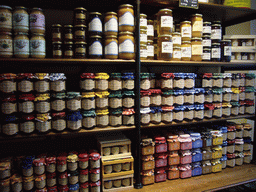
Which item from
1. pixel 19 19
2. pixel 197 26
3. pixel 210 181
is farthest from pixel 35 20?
pixel 210 181

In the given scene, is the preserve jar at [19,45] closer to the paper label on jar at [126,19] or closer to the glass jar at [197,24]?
the paper label on jar at [126,19]

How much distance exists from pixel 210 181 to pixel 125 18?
72.5 inches

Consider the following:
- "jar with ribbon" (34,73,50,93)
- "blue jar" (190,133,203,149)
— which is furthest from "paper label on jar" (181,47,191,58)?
"jar with ribbon" (34,73,50,93)

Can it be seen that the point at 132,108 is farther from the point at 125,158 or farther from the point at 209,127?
the point at 209,127

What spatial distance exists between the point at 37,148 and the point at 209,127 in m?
1.98

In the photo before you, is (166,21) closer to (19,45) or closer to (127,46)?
(127,46)

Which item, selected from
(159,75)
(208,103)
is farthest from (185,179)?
(159,75)

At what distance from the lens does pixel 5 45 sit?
1.50 metres

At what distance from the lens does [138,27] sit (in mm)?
1731

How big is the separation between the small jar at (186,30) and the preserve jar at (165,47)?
0.22 meters

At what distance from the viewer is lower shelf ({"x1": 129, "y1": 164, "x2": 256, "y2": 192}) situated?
6.15ft

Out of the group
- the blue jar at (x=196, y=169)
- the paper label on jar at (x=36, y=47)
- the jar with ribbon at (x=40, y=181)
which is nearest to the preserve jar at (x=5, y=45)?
the paper label on jar at (x=36, y=47)

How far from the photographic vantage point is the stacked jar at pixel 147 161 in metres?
1.90

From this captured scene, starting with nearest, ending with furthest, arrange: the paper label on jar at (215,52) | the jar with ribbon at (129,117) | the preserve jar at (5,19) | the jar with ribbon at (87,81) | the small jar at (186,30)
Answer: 1. the preserve jar at (5,19)
2. the jar with ribbon at (87,81)
3. the jar with ribbon at (129,117)
4. the small jar at (186,30)
5. the paper label on jar at (215,52)
